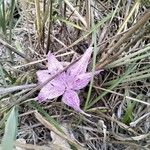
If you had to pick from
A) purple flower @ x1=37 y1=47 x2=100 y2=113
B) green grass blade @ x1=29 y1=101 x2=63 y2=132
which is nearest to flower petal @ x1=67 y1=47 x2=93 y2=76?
purple flower @ x1=37 y1=47 x2=100 y2=113

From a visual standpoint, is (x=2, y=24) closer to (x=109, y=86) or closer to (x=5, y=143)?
(x=109, y=86)

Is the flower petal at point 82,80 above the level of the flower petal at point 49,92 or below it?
above

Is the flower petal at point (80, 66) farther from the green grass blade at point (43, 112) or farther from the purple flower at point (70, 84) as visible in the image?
the green grass blade at point (43, 112)

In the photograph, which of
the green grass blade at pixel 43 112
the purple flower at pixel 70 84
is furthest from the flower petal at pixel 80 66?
the green grass blade at pixel 43 112

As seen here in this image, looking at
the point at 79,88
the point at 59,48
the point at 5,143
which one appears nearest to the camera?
the point at 5,143

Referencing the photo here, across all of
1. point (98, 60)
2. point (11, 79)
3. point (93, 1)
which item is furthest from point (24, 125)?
point (93, 1)

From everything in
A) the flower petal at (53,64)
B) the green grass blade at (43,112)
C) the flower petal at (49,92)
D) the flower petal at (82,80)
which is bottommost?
the green grass blade at (43,112)
